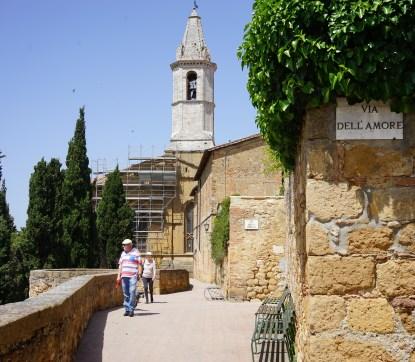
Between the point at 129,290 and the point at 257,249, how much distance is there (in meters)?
5.34

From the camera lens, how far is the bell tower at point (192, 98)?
55.7 m

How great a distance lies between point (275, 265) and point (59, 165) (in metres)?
26.2

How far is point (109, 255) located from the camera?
43688 mm

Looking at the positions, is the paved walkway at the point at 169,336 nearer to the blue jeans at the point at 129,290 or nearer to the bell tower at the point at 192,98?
the blue jeans at the point at 129,290

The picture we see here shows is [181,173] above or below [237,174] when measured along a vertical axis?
above

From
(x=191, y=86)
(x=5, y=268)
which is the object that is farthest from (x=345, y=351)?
(x=191, y=86)

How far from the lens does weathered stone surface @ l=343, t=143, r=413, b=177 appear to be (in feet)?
A: 15.3

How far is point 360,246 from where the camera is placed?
182 inches

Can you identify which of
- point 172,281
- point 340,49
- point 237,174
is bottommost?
point 172,281

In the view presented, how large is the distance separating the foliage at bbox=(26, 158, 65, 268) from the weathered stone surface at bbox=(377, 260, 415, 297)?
32.9m

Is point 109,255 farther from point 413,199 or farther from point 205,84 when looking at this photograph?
point 413,199

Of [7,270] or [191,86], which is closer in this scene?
[7,270]

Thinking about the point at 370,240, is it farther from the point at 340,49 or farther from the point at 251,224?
the point at 251,224

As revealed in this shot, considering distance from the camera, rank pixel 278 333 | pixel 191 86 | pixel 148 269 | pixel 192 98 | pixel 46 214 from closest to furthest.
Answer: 1. pixel 278 333
2. pixel 148 269
3. pixel 46 214
4. pixel 192 98
5. pixel 191 86
